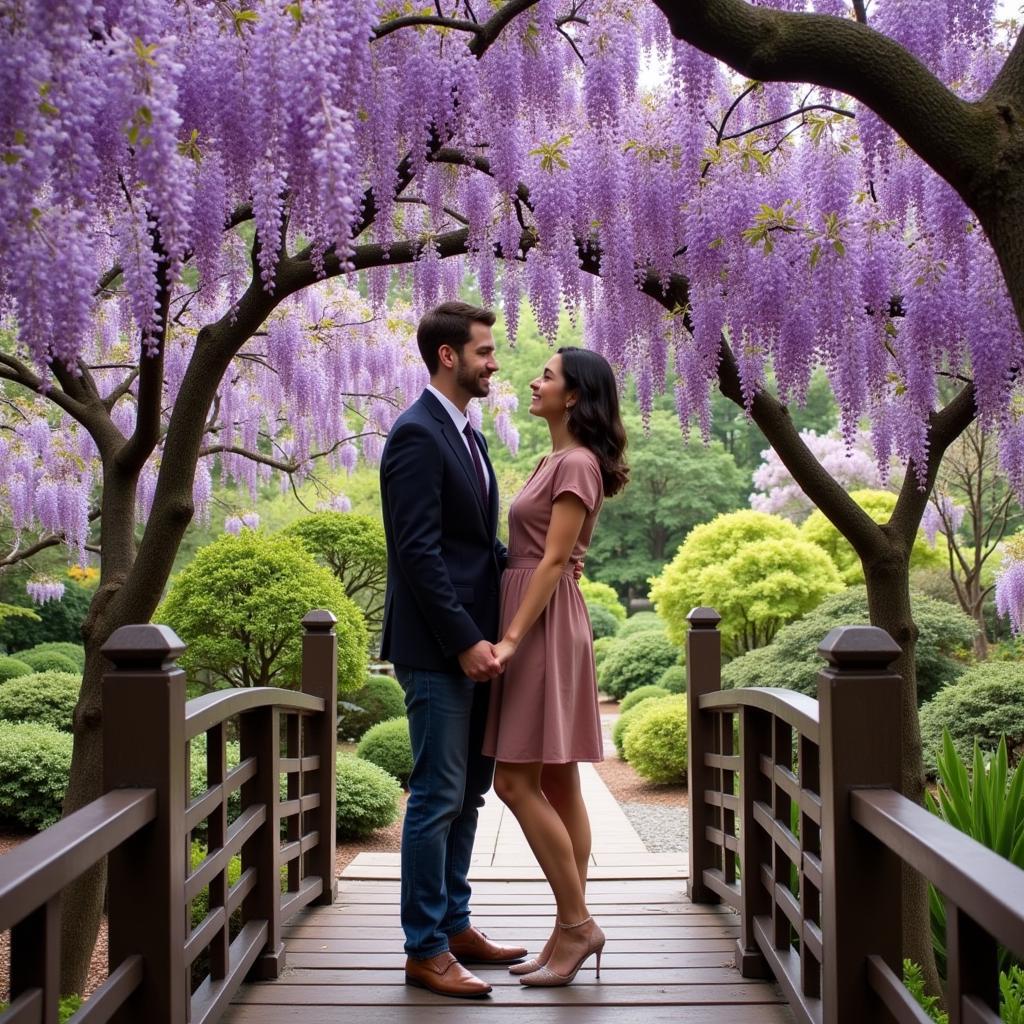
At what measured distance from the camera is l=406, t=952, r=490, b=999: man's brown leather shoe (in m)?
2.88

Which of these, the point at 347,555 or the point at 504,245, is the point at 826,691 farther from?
the point at 347,555

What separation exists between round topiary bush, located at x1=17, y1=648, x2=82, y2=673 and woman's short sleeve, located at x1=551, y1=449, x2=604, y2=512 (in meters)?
9.61

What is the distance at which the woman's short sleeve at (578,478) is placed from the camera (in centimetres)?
293

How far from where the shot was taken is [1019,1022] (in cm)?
285

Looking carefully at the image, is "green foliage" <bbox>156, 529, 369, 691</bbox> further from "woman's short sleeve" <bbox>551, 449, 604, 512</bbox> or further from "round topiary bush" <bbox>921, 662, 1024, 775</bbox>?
"woman's short sleeve" <bbox>551, 449, 604, 512</bbox>

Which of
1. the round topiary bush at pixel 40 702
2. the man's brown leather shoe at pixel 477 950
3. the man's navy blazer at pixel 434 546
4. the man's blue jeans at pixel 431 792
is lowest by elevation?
the man's brown leather shoe at pixel 477 950

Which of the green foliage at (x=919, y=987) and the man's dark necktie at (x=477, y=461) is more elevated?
the man's dark necktie at (x=477, y=461)

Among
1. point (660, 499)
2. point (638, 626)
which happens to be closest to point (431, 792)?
point (638, 626)

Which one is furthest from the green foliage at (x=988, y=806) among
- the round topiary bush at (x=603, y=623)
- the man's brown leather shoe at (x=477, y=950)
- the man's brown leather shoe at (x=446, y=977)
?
the round topiary bush at (x=603, y=623)

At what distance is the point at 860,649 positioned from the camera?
7.05 feet

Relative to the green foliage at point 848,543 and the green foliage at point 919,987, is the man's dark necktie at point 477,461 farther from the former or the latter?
the green foliage at point 848,543

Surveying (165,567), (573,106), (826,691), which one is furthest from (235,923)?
(573,106)

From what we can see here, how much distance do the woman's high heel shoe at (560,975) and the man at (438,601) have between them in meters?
0.14

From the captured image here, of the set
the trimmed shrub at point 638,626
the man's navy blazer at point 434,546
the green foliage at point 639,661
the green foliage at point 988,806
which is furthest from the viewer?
the trimmed shrub at point 638,626
